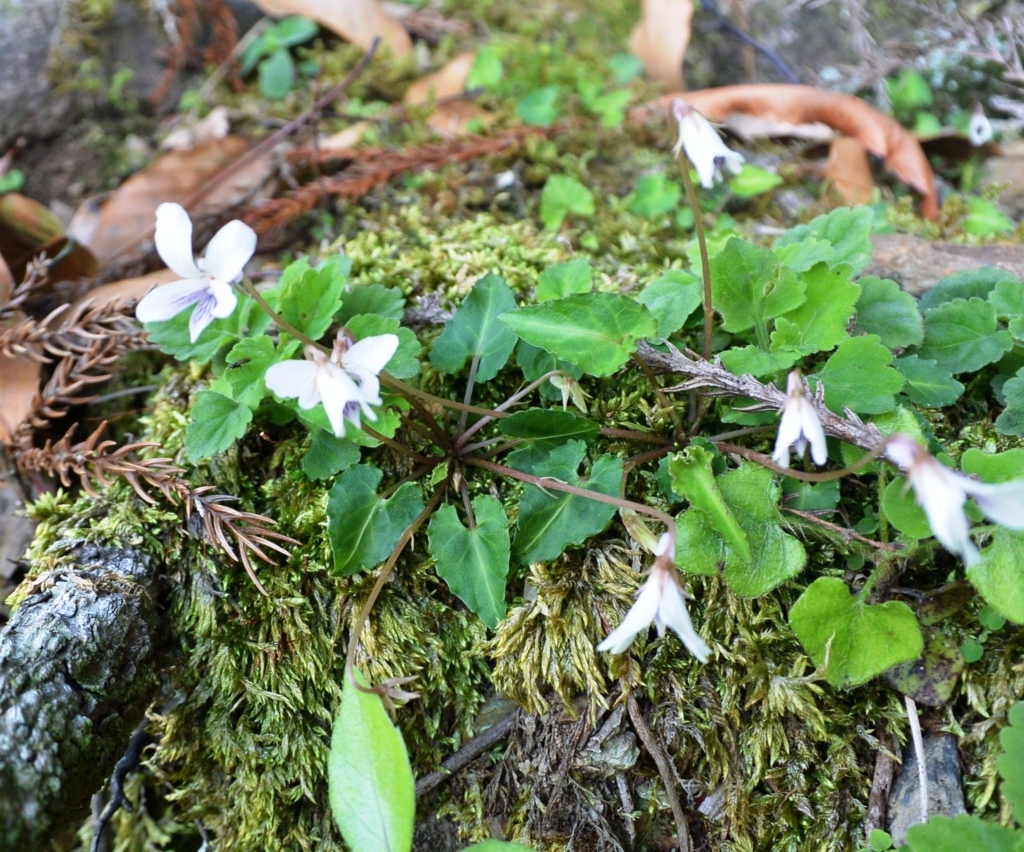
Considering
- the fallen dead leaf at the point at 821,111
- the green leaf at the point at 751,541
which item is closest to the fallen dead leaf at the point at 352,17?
the fallen dead leaf at the point at 821,111

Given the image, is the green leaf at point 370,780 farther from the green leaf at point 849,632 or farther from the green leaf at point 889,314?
the green leaf at point 889,314

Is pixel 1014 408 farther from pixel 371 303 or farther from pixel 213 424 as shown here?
pixel 213 424

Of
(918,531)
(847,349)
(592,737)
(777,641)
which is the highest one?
(847,349)

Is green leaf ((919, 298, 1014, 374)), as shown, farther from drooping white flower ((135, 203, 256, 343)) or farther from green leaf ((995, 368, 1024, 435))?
drooping white flower ((135, 203, 256, 343))

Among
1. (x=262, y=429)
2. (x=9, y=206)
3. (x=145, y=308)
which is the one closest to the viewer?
(x=145, y=308)

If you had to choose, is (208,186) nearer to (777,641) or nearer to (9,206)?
(9,206)

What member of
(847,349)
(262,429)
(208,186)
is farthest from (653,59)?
(262,429)

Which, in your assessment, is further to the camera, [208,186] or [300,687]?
[208,186]

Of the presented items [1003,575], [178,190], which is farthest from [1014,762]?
[178,190]
